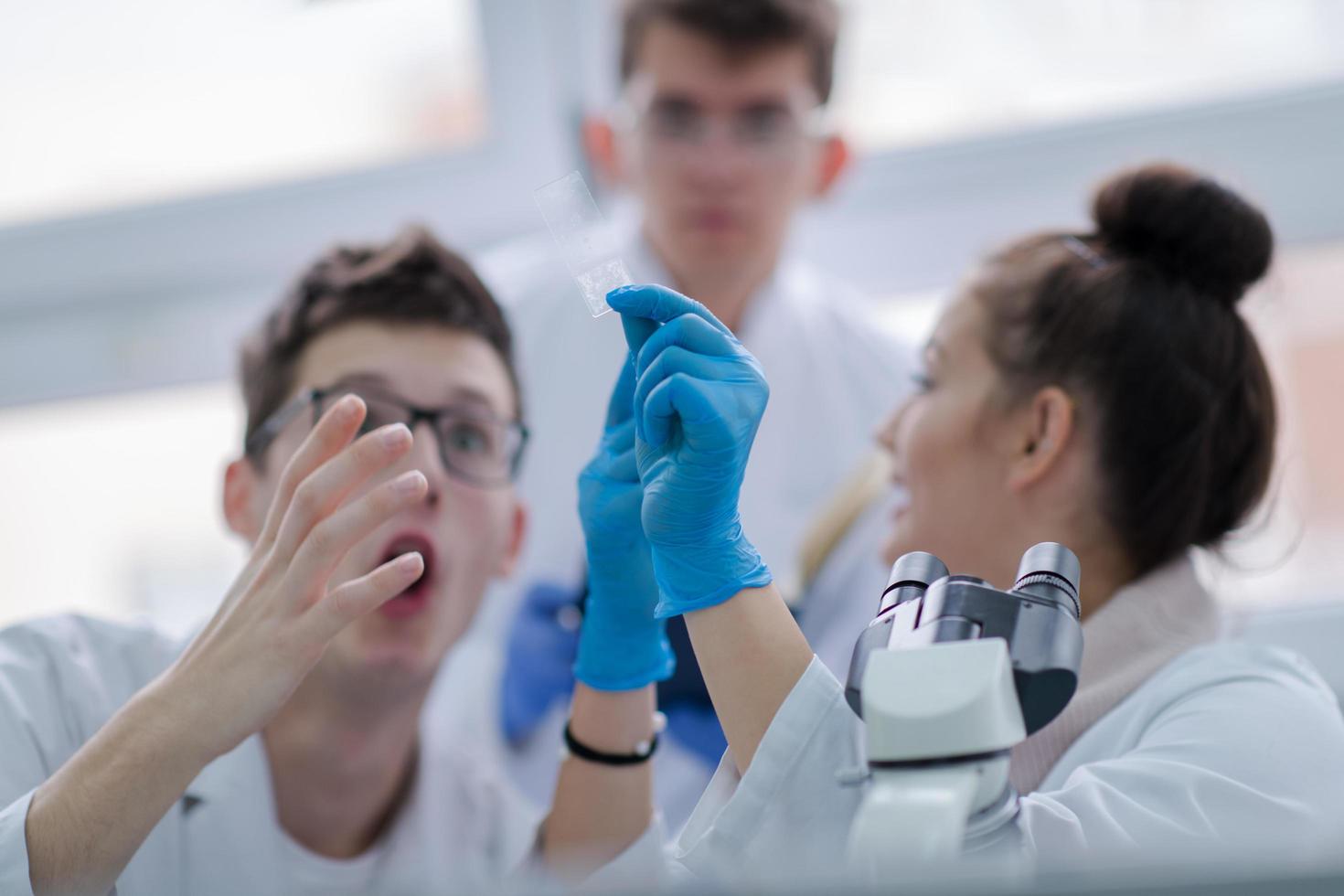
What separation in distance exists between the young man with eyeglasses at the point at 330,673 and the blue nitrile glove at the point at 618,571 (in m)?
0.04

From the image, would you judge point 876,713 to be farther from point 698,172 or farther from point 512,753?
point 698,172

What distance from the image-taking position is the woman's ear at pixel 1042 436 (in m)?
1.29

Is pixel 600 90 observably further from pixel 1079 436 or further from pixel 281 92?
pixel 1079 436

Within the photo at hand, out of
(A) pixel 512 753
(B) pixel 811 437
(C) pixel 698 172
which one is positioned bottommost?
(A) pixel 512 753

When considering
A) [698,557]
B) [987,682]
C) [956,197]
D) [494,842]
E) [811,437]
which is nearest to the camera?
[987,682]

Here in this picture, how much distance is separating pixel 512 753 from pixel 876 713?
1113 millimetres

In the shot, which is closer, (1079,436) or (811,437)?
(1079,436)

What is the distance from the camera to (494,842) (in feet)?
4.96

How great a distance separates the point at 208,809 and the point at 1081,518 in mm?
1037

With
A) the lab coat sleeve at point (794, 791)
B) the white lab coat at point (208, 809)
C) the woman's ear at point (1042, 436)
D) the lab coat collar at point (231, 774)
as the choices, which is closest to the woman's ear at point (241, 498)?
the white lab coat at point (208, 809)

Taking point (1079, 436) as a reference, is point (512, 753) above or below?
below

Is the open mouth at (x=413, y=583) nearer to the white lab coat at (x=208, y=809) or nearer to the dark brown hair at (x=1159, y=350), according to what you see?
the white lab coat at (x=208, y=809)

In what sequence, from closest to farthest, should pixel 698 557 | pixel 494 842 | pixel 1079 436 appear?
pixel 698 557
pixel 1079 436
pixel 494 842

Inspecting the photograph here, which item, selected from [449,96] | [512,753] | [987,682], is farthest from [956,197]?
[987,682]
